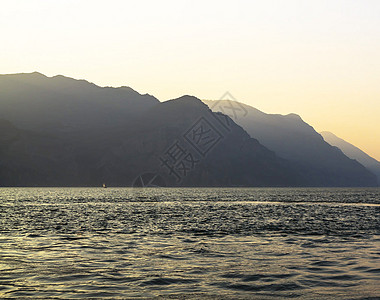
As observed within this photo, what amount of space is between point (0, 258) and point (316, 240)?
26019 millimetres

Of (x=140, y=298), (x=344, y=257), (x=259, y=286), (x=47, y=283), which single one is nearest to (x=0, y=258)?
(x=47, y=283)

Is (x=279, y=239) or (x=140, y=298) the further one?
(x=279, y=239)

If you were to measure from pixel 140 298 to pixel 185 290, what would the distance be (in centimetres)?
244

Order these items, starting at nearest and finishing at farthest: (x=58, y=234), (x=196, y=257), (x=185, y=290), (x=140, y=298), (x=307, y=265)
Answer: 1. (x=140, y=298)
2. (x=185, y=290)
3. (x=307, y=265)
4. (x=196, y=257)
5. (x=58, y=234)

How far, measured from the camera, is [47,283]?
73.2ft

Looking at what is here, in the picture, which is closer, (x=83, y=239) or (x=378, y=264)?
(x=378, y=264)

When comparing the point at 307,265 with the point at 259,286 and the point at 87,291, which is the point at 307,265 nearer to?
the point at 259,286

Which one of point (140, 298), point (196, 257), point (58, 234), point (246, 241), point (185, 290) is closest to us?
point (140, 298)

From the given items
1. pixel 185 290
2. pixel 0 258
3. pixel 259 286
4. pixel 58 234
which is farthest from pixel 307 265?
pixel 58 234

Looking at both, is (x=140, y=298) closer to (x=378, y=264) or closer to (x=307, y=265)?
(x=307, y=265)

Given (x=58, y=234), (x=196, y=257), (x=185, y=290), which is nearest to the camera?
(x=185, y=290)

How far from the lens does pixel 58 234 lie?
45.2 meters

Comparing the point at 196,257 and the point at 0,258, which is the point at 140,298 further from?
the point at 0,258

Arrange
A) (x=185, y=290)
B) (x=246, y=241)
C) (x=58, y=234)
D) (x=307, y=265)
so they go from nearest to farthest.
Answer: (x=185, y=290) → (x=307, y=265) → (x=246, y=241) → (x=58, y=234)
